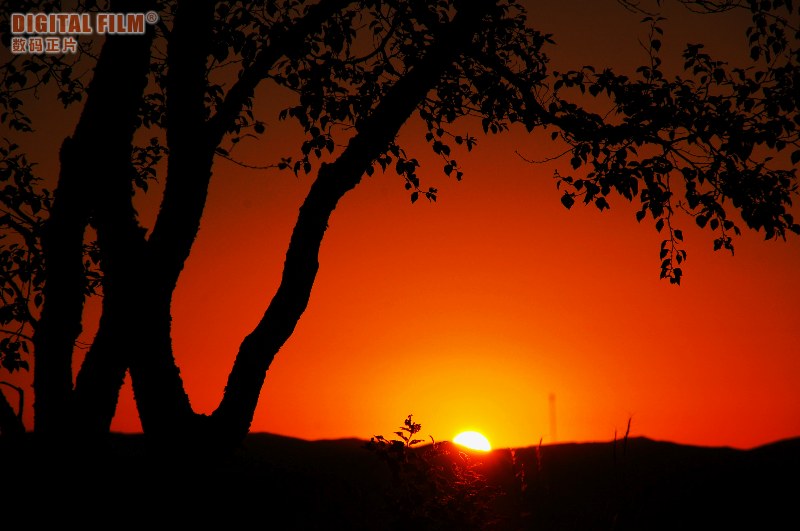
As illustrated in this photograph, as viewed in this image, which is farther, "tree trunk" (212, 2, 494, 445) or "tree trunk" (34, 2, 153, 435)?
"tree trunk" (212, 2, 494, 445)

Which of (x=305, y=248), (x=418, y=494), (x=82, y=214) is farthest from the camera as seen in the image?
(x=418, y=494)

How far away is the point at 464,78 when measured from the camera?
31.2 feet

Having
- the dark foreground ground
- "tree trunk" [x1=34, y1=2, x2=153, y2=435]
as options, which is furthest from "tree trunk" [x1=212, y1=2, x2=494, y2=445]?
"tree trunk" [x1=34, y1=2, x2=153, y2=435]

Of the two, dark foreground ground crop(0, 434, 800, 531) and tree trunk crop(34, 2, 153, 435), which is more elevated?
tree trunk crop(34, 2, 153, 435)

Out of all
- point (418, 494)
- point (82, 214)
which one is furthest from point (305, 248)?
point (418, 494)

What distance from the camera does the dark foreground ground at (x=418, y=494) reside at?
6188mm

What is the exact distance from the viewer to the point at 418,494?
7.20 m

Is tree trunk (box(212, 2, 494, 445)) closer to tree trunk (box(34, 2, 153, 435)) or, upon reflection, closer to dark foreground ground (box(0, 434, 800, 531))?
dark foreground ground (box(0, 434, 800, 531))

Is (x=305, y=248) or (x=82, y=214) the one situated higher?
(x=82, y=214)

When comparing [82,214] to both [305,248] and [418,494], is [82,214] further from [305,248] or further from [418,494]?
[418,494]

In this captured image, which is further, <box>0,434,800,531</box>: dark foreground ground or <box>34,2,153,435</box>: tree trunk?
<box>0,434,800,531</box>: dark foreground ground

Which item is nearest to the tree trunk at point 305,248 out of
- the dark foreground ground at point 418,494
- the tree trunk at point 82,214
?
the dark foreground ground at point 418,494

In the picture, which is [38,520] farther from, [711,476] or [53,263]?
[711,476]

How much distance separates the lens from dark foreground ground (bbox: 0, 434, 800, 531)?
619 cm
